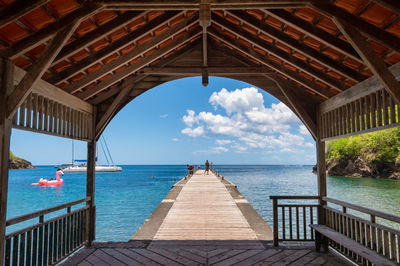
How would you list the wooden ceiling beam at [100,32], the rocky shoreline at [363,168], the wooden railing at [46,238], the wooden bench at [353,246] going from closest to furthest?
1. the wooden bench at [353,246]
2. the wooden railing at [46,238]
3. the wooden ceiling beam at [100,32]
4. the rocky shoreline at [363,168]

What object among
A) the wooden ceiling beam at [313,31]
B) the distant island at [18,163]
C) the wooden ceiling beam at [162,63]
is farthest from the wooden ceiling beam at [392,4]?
the distant island at [18,163]

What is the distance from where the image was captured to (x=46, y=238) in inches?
145

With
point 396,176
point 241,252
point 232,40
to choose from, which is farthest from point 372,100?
point 396,176

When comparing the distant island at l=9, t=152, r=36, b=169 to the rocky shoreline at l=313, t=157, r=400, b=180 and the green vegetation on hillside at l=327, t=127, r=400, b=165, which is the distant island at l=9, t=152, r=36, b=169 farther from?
the green vegetation on hillside at l=327, t=127, r=400, b=165

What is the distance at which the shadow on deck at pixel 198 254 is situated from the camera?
3.95 m

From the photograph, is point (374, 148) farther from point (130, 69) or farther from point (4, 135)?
point (4, 135)

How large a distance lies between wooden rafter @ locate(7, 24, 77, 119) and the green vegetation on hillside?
35.5 m

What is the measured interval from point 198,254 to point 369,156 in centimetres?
3578

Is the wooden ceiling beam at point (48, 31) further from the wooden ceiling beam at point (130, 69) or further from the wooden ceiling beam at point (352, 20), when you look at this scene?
the wooden ceiling beam at point (352, 20)

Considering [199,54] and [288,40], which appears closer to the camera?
[288,40]

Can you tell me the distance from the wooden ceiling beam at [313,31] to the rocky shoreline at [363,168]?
107 feet

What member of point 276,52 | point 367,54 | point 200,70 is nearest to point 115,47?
point 200,70

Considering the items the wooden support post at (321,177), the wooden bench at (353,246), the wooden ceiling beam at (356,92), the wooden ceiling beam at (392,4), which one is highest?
the wooden ceiling beam at (392,4)

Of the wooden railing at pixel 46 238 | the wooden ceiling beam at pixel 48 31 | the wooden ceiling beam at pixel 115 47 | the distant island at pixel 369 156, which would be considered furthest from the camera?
the distant island at pixel 369 156
